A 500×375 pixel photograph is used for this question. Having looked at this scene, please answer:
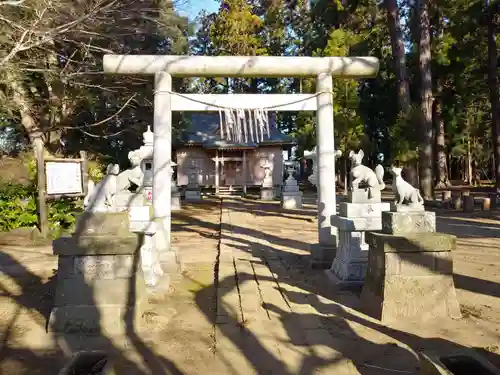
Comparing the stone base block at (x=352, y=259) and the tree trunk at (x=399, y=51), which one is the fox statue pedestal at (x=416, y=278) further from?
the tree trunk at (x=399, y=51)

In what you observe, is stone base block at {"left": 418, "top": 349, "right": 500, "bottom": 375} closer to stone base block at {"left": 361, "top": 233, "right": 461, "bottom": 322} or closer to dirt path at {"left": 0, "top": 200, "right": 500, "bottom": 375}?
dirt path at {"left": 0, "top": 200, "right": 500, "bottom": 375}

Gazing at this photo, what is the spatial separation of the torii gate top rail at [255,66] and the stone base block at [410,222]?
3480mm

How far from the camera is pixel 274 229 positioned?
11.3 metres

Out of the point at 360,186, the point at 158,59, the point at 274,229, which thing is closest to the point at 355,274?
the point at 360,186

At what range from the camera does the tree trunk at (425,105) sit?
17.1 metres

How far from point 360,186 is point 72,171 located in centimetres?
752

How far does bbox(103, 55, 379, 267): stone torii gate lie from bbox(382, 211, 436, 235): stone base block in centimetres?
234

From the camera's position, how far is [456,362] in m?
2.69

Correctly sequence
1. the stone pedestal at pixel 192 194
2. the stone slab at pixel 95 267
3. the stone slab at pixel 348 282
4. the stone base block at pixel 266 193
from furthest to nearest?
the stone base block at pixel 266 193
the stone pedestal at pixel 192 194
the stone slab at pixel 348 282
the stone slab at pixel 95 267

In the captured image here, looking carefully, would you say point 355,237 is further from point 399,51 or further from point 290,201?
point 399,51

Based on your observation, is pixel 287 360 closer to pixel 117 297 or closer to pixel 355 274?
pixel 117 297

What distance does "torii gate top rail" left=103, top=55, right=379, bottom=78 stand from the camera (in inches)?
271

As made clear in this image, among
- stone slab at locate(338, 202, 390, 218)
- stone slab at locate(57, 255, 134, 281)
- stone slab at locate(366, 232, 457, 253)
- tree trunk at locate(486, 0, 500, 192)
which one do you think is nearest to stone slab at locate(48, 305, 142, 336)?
stone slab at locate(57, 255, 134, 281)

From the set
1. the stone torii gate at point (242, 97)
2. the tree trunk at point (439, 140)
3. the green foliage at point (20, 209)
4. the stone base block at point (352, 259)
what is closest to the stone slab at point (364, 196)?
the stone base block at point (352, 259)
